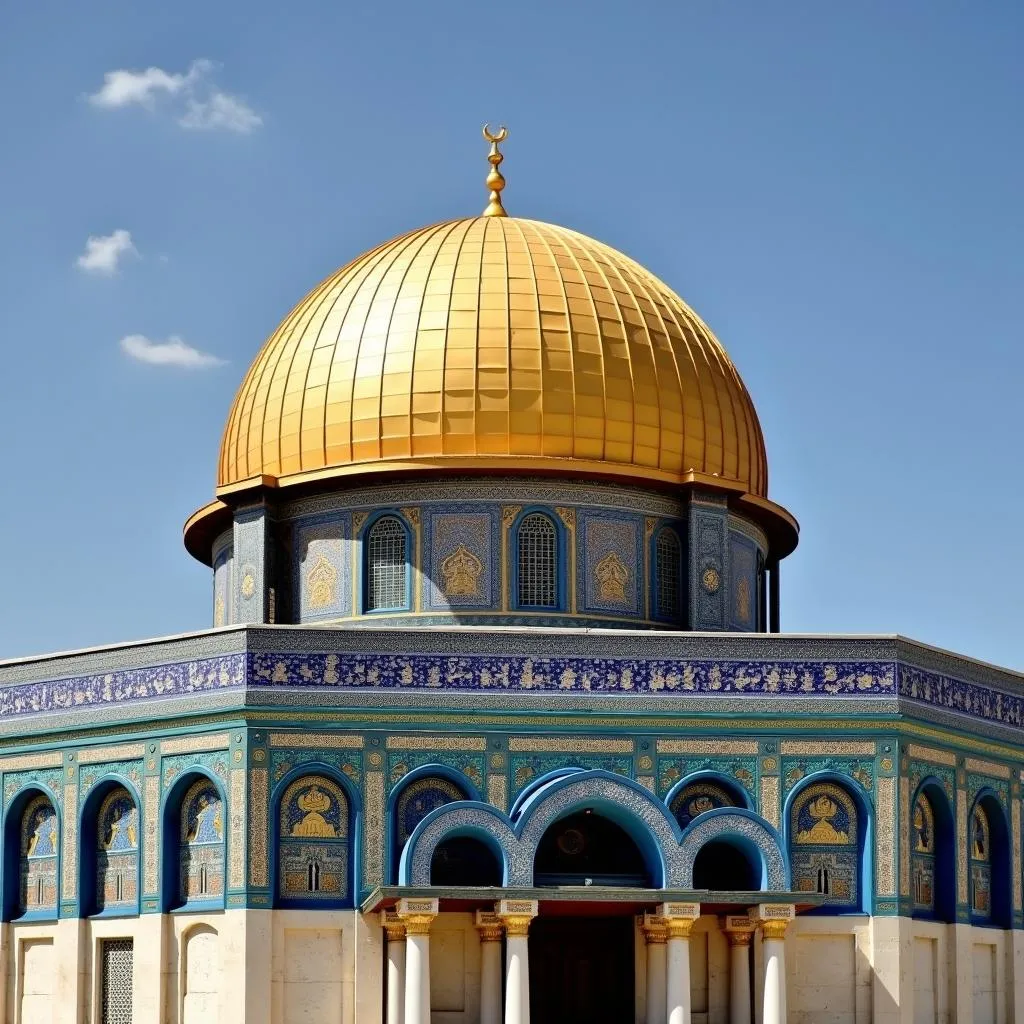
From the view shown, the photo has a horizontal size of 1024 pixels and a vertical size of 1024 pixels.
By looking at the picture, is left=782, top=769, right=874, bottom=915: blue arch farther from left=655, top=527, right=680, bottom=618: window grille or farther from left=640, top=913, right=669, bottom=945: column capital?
left=655, top=527, right=680, bottom=618: window grille

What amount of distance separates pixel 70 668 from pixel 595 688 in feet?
23.3

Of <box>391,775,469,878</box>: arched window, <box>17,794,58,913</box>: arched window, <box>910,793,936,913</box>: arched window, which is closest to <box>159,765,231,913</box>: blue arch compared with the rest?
<box>17,794,58,913</box>: arched window

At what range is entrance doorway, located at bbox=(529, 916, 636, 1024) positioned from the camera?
3262 cm

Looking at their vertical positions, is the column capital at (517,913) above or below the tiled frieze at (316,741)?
below

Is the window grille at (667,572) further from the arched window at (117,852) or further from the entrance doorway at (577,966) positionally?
the arched window at (117,852)

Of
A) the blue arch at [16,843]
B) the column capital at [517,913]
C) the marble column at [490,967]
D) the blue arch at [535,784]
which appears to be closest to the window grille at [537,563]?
the blue arch at [535,784]

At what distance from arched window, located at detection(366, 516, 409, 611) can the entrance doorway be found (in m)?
5.00

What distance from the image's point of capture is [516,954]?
30219 mm

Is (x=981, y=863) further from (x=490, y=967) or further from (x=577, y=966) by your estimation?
(x=490, y=967)

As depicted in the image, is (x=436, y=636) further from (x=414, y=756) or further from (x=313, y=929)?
(x=313, y=929)

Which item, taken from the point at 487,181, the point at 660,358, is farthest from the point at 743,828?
the point at 487,181

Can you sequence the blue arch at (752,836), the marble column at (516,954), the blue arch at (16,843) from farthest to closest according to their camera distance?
the blue arch at (16,843)
the blue arch at (752,836)
the marble column at (516,954)

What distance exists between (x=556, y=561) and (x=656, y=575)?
1558mm

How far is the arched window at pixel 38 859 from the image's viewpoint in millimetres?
33625
